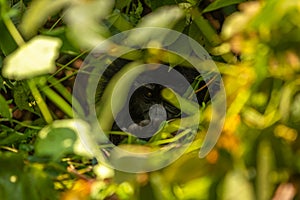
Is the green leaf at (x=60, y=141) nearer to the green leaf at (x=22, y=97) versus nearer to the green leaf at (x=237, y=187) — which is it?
the green leaf at (x=237, y=187)

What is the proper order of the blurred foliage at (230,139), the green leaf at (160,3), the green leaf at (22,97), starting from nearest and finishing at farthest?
the blurred foliage at (230,139)
the green leaf at (160,3)
the green leaf at (22,97)

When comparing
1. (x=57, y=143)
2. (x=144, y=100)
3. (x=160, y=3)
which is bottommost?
(x=144, y=100)

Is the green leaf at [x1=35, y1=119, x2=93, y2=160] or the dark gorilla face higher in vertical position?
the green leaf at [x1=35, y1=119, x2=93, y2=160]

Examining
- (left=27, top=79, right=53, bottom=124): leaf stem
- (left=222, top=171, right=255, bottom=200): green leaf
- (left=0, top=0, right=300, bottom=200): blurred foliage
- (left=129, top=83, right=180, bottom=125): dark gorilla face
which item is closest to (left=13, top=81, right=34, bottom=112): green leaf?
(left=129, top=83, right=180, bottom=125): dark gorilla face

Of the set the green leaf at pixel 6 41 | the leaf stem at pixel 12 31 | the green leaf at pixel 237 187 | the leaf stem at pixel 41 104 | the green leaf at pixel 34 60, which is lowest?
the green leaf at pixel 237 187

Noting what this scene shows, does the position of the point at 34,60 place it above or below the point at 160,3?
above

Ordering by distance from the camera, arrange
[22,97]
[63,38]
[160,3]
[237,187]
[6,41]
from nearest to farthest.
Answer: [237,187] → [63,38] → [6,41] → [160,3] → [22,97]

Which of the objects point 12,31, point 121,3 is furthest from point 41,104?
point 121,3

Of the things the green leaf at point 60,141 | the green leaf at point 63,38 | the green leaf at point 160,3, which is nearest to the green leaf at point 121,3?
the green leaf at point 160,3

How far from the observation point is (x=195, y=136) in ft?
2.27

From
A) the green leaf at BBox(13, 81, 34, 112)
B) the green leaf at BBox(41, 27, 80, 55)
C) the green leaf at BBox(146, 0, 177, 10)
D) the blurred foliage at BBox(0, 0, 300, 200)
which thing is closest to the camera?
the blurred foliage at BBox(0, 0, 300, 200)

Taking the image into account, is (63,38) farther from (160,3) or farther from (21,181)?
(160,3)

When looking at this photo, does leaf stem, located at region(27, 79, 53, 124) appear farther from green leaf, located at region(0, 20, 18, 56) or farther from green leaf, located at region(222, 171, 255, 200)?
green leaf, located at region(222, 171, 255, 200)

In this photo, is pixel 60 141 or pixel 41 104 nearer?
Result: pixel 60 141
